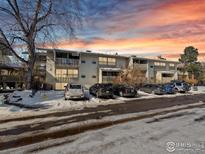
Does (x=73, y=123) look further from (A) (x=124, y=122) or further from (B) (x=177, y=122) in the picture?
(B) (x=177, y=122)

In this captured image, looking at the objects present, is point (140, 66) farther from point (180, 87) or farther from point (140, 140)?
point (140, 140)

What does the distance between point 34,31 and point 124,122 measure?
15448mm

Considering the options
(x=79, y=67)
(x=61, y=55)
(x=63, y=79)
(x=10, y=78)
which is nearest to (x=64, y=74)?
(x=63, y=79)

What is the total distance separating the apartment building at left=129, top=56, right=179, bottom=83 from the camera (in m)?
59.8

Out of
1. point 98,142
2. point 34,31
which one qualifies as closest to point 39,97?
point 34,31

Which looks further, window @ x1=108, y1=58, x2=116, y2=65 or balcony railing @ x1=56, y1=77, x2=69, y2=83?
window @ x1=108, y1=58, x2=116, y2=65

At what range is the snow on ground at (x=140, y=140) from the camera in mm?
7238

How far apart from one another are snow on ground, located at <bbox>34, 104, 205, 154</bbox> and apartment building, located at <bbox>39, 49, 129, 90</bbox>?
34.9 meters

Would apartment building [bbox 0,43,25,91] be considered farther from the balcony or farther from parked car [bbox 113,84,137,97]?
parked car [bbox 113,84,137,97]

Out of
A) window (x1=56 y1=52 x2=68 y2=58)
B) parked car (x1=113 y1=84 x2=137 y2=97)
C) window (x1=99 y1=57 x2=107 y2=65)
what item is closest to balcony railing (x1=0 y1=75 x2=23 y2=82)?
window (x1=56 y1=52 x2=68 y2=58)

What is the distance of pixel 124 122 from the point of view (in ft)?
39.6

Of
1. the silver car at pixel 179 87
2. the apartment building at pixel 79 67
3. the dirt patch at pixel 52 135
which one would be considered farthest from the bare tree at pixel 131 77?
the dirt patch at pixel 52 135

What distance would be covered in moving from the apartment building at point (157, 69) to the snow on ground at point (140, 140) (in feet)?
153

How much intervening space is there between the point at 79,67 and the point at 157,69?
24760 millimetres
